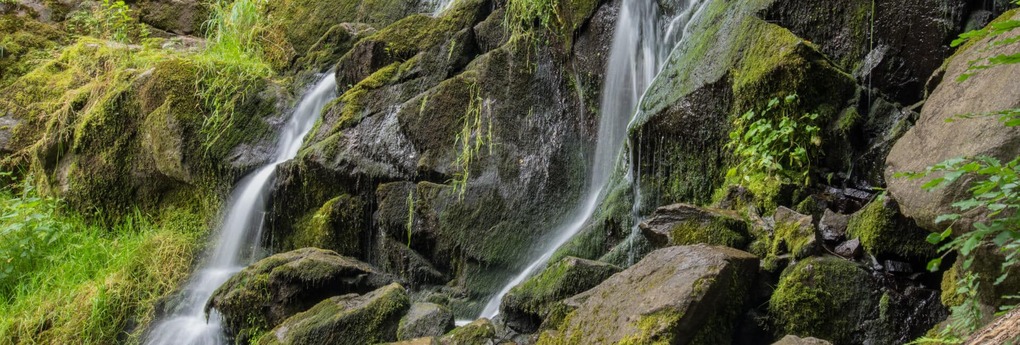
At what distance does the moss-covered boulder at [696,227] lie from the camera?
4.31m

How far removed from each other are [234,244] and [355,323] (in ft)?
8.69

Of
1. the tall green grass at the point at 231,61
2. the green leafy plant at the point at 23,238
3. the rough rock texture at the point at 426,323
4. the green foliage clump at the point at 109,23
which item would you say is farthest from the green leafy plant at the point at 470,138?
the green foliage clump at the point at 109,23

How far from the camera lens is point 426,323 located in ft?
15.7

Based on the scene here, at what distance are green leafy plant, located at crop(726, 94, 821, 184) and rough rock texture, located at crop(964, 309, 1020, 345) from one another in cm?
207

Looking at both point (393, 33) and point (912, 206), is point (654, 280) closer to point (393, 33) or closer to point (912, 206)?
point (912, 206)

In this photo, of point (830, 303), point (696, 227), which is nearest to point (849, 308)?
point (830, 303)

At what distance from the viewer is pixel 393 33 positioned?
7879mm

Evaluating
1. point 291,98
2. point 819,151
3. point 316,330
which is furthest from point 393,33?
point 819,151

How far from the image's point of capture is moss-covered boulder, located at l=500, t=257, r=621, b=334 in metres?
4.55

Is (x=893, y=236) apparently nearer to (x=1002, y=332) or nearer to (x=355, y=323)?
(x=1002, y=332)

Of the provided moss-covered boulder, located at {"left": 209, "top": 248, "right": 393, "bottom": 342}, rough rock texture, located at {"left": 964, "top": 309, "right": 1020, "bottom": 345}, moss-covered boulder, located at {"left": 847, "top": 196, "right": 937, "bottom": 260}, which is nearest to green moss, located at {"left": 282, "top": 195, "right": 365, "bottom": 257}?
moss-covered boulder, located at {"left": 209, "top": 248, "right": 393, "bottom": 342}

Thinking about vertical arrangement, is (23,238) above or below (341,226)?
above

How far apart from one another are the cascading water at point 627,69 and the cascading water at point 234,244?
8.90 feet

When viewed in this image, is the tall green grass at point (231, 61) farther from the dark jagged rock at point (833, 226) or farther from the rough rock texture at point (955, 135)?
the rough rock texture at point (955, 135)
